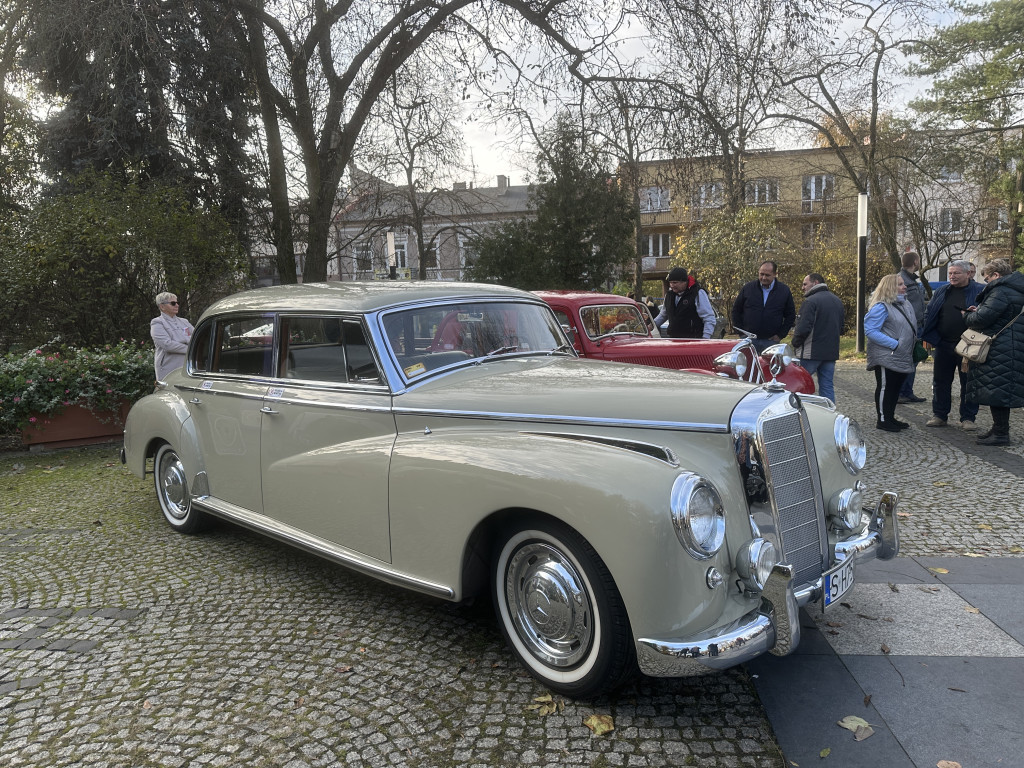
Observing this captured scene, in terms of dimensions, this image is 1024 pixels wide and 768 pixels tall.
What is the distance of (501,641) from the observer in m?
3.24

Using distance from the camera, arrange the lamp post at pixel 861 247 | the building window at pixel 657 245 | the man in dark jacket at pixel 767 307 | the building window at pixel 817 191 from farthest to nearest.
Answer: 1. the building window at pixel 657 245
2. the building window at pixel 817 191
3. the lamp post at pixel 861 247
4. the man in dark jacket at pixel 767 307

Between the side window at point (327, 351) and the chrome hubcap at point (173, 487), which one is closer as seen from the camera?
the side window at point (327, 351)

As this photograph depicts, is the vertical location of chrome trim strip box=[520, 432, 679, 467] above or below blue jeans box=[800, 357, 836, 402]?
above

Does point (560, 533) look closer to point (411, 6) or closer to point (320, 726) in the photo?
point (320, 726)

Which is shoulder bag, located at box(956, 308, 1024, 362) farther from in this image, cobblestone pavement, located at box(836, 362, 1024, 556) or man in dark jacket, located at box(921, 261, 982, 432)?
cobblestone pavement, located at box(836, 362, 1024, 556)

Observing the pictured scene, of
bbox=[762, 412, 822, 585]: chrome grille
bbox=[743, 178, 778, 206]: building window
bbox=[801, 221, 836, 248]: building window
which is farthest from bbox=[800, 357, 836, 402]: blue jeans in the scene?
bbox=[743, 178, 778, 206]: building window

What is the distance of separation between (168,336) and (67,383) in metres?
1.71

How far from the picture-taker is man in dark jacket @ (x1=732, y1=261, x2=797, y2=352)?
7.84 meters

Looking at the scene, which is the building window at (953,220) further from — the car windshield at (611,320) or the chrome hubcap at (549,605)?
the chrome hubcap at (549,605)

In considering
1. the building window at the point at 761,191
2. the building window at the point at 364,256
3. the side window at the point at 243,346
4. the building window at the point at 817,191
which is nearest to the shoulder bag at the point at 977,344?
the side window at the point at 243,346

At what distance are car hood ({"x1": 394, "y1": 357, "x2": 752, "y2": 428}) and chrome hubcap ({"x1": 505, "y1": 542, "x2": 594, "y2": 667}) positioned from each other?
0.58 meters

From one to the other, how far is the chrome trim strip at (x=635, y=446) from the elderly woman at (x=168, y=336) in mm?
5645

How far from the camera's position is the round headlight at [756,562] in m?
2.39

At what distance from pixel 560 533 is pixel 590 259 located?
606 inches
